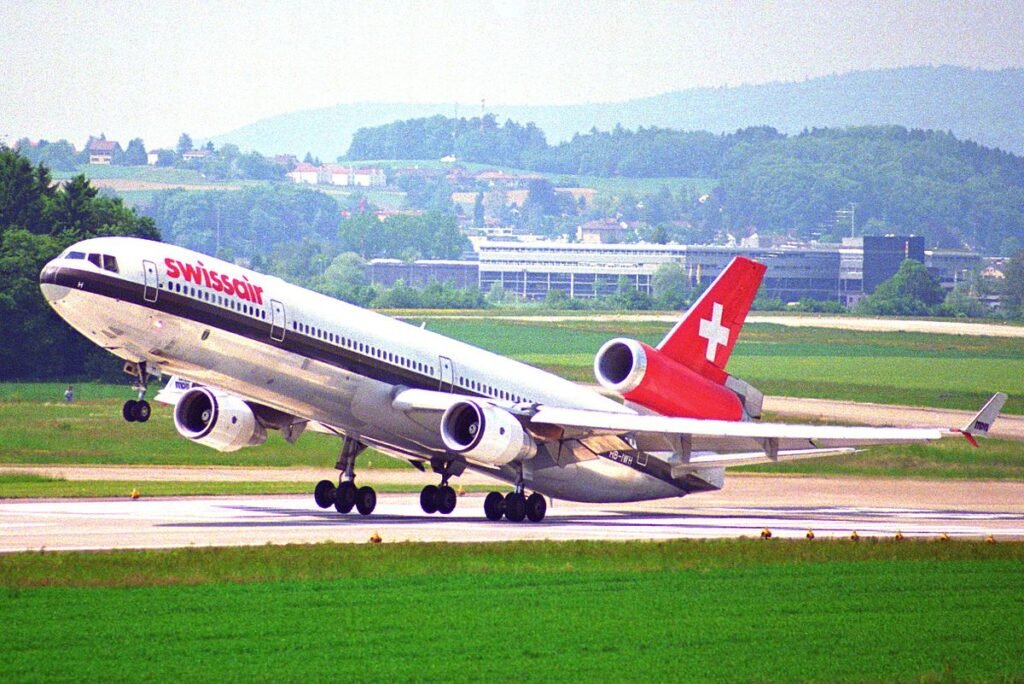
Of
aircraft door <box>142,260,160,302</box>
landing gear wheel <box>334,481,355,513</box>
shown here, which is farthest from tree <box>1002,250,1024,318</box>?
aircraft door <box>142,260,160,302</box>

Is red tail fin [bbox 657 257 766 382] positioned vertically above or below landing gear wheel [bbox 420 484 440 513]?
above

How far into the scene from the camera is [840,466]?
59.0m

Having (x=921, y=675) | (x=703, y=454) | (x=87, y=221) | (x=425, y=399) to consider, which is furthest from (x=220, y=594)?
(x=87, y=221)

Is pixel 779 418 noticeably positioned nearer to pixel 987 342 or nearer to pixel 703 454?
pixel 703 454

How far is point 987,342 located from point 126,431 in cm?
5586

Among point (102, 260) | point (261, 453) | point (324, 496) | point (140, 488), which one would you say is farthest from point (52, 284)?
point (261, 453)

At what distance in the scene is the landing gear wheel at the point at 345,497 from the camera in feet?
141

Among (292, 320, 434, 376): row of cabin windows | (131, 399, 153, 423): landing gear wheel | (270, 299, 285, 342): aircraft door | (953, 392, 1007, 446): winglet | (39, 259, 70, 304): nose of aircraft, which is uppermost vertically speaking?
(39, 259, 70, 304): nose of aircraft

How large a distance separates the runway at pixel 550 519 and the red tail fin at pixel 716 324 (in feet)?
13.6

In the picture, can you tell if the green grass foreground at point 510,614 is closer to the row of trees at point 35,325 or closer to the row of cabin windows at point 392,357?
the row of cabin windows at point 392,357

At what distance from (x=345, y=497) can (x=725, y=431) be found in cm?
952

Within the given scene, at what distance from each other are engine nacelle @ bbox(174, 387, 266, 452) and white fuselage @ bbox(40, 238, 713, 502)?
0.88 m

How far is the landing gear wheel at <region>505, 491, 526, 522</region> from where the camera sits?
42.4 metres

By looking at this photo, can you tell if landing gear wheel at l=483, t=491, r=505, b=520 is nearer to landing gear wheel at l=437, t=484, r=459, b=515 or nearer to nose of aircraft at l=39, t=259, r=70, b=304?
landing gear wheel at l=437, t=484, r=459, b=515
